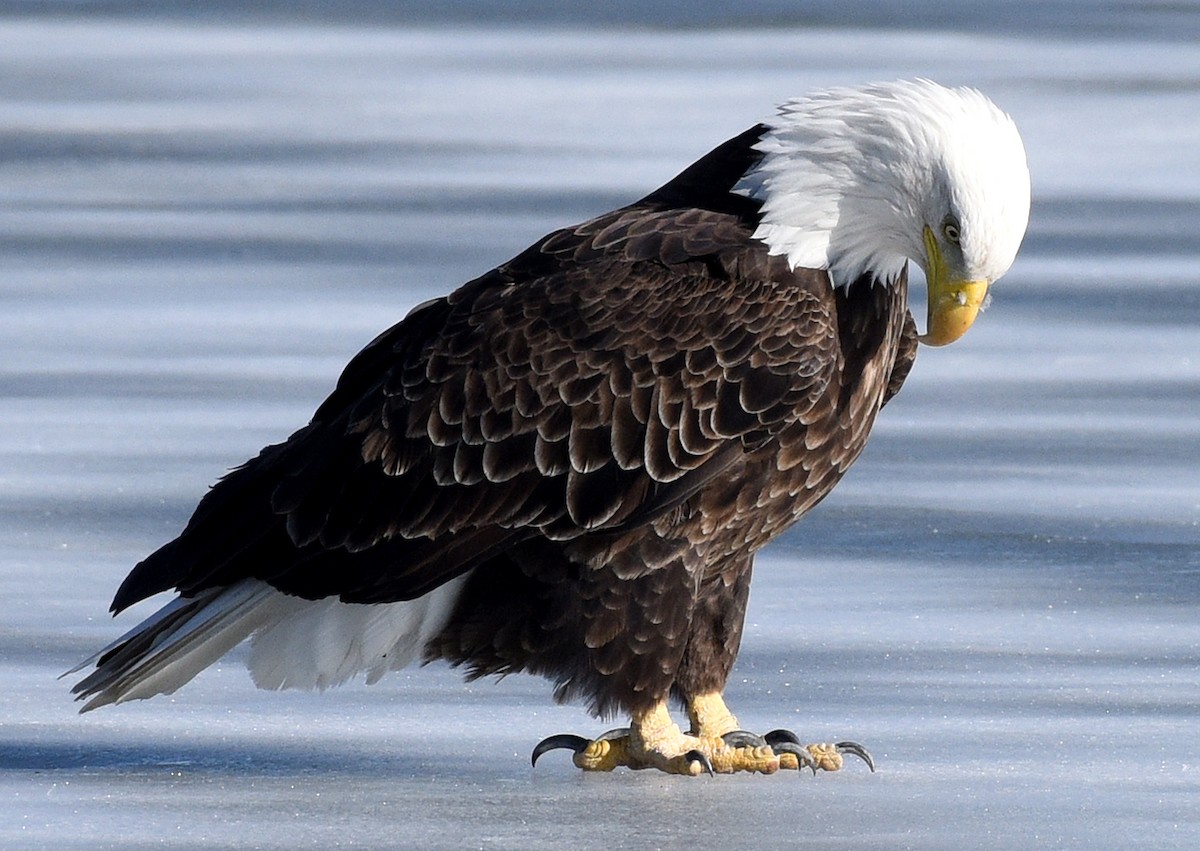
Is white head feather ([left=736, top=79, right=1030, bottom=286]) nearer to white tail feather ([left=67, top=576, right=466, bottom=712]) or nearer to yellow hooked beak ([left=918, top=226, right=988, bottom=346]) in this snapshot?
yellow hooked beak ([left=918, top=226, right=988, bottom=346])

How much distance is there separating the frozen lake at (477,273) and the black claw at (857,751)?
36 mm

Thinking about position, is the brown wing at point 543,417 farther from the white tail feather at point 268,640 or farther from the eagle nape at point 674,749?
the eagle nape at point 674,749

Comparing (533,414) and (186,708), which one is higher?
(533,414)

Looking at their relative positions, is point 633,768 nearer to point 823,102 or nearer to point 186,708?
point 186,708

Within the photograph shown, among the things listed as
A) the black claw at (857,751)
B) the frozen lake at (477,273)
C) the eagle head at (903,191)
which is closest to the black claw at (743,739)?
the frozen lake at (477,273)

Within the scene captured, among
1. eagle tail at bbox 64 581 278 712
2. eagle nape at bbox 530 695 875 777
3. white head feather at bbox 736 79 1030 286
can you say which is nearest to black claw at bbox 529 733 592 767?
eagle nape at bbox 530 695 875 777

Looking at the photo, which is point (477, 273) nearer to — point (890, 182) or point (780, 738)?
point (890, 182)

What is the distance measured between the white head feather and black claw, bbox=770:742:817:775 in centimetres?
97

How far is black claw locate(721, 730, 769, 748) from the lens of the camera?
6.33 metres

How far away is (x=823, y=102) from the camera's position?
6.48m

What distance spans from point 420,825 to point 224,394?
3.83 m

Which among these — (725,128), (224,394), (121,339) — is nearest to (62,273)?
(121,339)

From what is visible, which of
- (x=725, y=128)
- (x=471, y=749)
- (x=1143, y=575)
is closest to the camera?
(x=471, y=749)

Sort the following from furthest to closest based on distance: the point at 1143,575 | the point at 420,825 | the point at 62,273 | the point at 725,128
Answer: the point at 725,128 < the point at 62,273 < the point at 1143,575 < the point at 420,825
